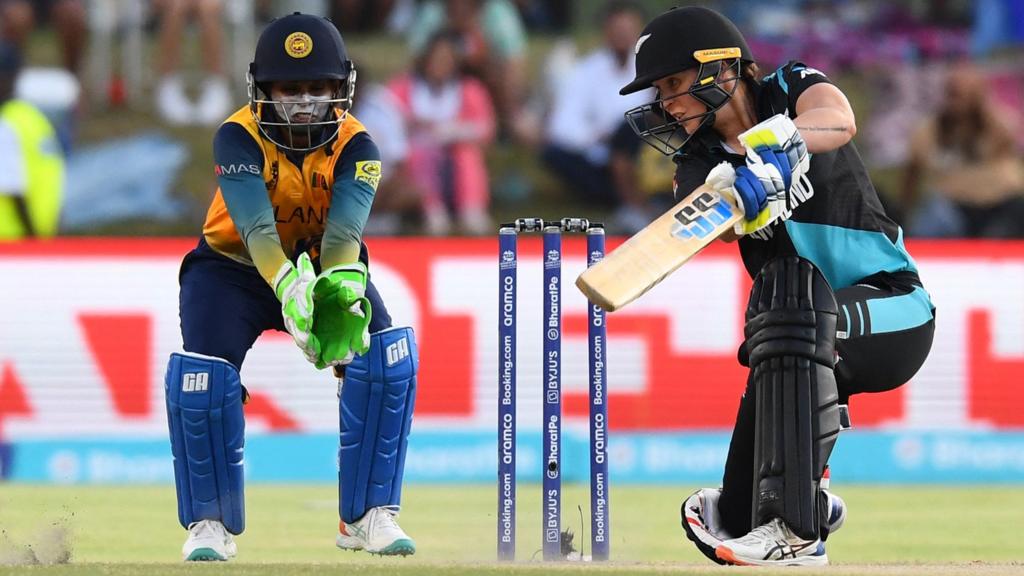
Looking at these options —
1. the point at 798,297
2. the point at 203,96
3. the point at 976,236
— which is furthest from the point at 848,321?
the point at 203,96

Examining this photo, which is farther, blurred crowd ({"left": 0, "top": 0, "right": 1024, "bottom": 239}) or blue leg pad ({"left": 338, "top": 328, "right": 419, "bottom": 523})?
blurred crowd ({"left": 0, "top": 0, "right": 1024, "bottom": 239})

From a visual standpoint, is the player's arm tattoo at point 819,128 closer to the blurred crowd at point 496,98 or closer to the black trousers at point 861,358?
the black trousers at point 861,358

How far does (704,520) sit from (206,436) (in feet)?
4.56

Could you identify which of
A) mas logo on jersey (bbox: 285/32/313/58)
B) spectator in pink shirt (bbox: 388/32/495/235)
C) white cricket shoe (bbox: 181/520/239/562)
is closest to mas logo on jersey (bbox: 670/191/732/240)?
mas logo on jersey (bbox: 285/32/313/58)

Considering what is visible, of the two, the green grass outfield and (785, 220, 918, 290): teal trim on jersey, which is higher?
(785, 220, 918, 290): teal trim on jersey

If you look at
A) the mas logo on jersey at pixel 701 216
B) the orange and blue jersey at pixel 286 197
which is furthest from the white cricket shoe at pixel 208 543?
the mas logo on jersey at pixel 701 216

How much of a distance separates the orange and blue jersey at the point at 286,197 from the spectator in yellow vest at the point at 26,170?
6.17 m

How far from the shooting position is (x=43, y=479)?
8664 millimetres

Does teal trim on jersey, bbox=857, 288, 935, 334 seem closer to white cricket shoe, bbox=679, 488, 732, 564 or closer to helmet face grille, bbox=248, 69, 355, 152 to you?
white cricket shoe, bbox=679, 488, 732, 564

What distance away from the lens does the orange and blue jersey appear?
4582mm

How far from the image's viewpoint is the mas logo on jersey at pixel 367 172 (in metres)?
4.74

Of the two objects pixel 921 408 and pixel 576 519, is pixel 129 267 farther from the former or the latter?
pixel 921 408

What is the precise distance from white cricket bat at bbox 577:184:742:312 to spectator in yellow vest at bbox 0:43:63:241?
7381mm

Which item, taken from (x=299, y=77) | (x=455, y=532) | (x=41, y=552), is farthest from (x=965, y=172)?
(x=41, y=552)
